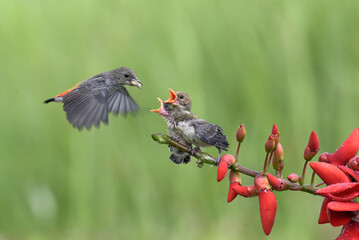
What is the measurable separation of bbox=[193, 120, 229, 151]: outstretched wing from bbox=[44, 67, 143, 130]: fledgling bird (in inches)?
9.7

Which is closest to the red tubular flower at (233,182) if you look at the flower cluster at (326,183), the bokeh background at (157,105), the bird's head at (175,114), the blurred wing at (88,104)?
the flower cluster at (326,183)

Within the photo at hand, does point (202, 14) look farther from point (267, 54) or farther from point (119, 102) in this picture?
point (119, 102)

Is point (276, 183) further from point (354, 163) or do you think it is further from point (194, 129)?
point (194, 129)

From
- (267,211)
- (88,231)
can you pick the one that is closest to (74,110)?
(267,211)

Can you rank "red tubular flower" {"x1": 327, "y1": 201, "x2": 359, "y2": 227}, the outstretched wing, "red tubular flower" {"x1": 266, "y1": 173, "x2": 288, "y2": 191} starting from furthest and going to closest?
1. the outstretched wing
2. "red tubular flower" {"x1": 266, "y1": 173, "x2": 288, "y2": 191}
3. "red tubular flower" {"x1": 327, "y1": 201, "x2": 359, "y2": 227}

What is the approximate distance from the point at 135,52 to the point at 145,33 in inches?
6.0

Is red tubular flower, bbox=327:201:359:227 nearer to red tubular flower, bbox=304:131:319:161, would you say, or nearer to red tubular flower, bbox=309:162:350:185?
red tubular flower, bbox=309:162:350:185

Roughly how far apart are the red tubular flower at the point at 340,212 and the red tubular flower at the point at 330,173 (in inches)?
2.0

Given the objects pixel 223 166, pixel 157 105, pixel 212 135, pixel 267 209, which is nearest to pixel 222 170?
pixel 223 166

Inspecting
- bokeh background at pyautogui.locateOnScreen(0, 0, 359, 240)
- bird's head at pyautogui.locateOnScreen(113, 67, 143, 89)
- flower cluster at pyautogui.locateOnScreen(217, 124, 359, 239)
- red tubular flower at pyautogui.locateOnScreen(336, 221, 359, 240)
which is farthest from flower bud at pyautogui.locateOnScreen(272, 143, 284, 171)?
bokeh background at pyautogui.locateOnScreen(0, 0, 359, 240)

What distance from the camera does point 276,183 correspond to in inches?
42.5

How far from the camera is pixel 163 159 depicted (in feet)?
10.5

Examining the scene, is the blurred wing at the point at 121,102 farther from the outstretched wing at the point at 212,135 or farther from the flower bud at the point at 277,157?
the flower bud at the point at 277,157

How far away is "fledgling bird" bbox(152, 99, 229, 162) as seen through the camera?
156 cm
